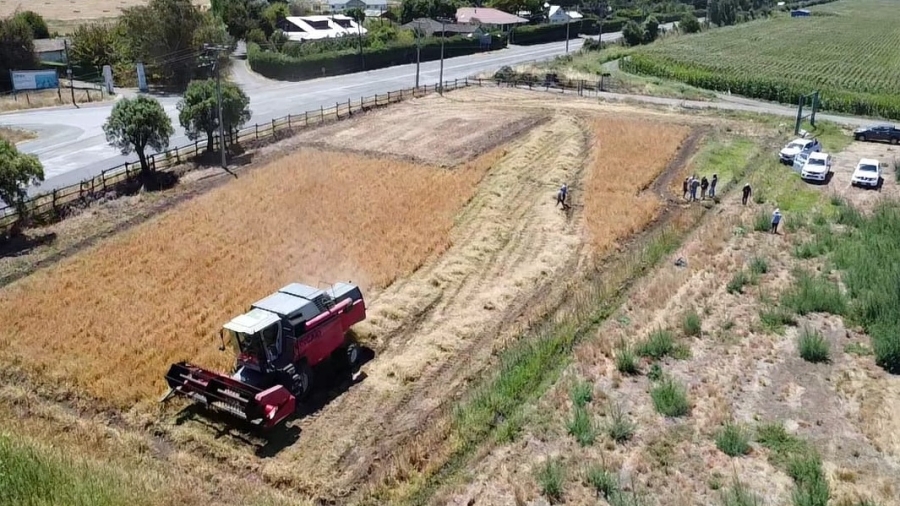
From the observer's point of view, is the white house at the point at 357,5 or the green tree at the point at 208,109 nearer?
the green tree at the point at 208,109

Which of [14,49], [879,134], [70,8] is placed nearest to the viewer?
[879,134]

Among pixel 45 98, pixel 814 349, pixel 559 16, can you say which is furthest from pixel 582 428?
pixel 559 16

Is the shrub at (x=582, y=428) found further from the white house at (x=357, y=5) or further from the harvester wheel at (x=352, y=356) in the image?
the white house at (x=357, y=5)

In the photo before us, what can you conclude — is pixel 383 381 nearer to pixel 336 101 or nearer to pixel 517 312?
pixel 517 312

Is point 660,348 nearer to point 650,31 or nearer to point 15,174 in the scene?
point 15,174

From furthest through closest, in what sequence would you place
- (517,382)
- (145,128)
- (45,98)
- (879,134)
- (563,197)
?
(45,98) < (879,134) < (145,128) < (563,197) < (517,382)

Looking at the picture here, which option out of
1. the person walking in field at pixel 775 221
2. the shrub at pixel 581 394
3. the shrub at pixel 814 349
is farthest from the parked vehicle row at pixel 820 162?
the shrub at pixel 581 394

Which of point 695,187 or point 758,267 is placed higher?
point 695,187
